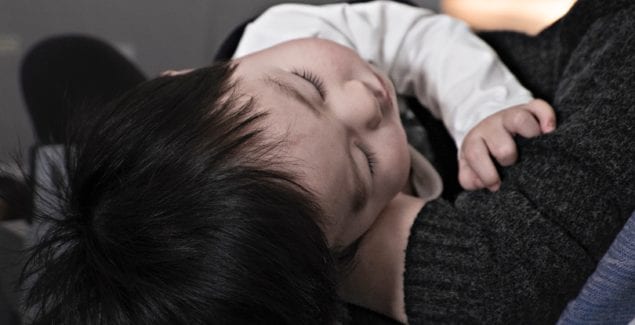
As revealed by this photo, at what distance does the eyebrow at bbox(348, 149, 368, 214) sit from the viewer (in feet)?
1.51

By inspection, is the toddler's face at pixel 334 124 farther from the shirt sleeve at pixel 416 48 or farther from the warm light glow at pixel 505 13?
the warm light glow at pixel 505 13

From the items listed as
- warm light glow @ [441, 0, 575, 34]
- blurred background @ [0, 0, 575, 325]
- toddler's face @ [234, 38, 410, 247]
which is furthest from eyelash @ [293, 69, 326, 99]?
A: warm light glow @ [441, 0, 575, 34]

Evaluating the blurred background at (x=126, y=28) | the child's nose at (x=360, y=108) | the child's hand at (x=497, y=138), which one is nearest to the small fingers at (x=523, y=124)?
the child's hand at (x=497, y=138)

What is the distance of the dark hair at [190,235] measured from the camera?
401 millimetres

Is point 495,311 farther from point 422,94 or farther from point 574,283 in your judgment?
point 422,94

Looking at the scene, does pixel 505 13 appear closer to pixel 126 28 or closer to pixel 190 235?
pixel 126 28

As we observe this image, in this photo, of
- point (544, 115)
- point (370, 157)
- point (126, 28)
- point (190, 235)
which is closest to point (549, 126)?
point (544, 115)

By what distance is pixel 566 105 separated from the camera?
471mm

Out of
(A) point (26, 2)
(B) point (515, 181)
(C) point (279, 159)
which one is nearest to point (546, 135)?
(B) point (515, 181)

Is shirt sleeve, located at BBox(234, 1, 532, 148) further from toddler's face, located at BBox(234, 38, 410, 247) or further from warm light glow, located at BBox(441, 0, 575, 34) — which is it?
warm light glow, located at BBox(441, 0, 575, 34)

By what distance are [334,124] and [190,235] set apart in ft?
0.43

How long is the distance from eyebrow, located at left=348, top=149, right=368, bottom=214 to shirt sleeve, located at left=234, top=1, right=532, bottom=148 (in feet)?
0.46

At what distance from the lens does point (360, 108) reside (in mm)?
469

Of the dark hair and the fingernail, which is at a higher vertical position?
the fingernail
